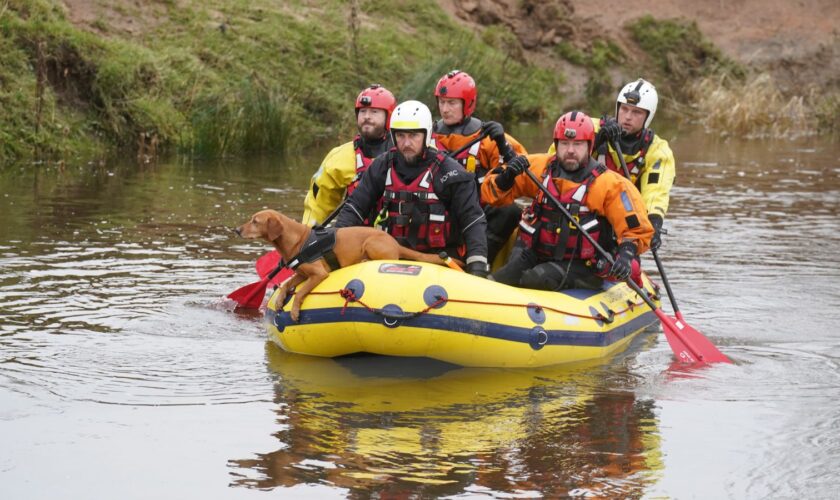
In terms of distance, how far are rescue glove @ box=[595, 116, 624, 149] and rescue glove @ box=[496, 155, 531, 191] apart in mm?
795

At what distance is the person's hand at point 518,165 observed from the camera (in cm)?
844

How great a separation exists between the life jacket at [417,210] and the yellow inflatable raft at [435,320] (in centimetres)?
58

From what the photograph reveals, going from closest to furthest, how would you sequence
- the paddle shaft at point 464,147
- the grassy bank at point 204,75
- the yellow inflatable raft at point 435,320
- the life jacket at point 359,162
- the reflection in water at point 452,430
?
the reflection in water at point 452,430
the yellow inflatable raft at point 435,320
the paddle shaft at point 464,147
the life jacket at point 359,162
the grassy bank at point 204,75

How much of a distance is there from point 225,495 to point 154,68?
44.0 ft

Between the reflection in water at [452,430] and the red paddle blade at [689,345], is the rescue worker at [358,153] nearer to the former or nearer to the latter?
the reflection in water at [452,430]

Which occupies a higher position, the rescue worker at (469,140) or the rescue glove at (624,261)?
the rescue worker at (469,140)

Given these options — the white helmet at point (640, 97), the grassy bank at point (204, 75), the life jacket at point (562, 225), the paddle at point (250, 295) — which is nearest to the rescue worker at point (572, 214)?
the life jacket at point (562, 225)

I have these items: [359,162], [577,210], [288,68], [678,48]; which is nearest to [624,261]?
[577,210]

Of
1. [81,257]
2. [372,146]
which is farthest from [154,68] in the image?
[372,146]

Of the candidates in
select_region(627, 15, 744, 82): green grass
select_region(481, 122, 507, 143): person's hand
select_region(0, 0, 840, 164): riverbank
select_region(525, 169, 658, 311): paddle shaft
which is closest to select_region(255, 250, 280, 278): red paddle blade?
select_region(481, 122, 507, 143): person's hand

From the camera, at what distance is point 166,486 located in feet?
19.5

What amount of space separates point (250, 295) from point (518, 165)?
2365 mm

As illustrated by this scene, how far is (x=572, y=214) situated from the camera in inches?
337

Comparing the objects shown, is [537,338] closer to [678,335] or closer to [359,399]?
[678,335]
